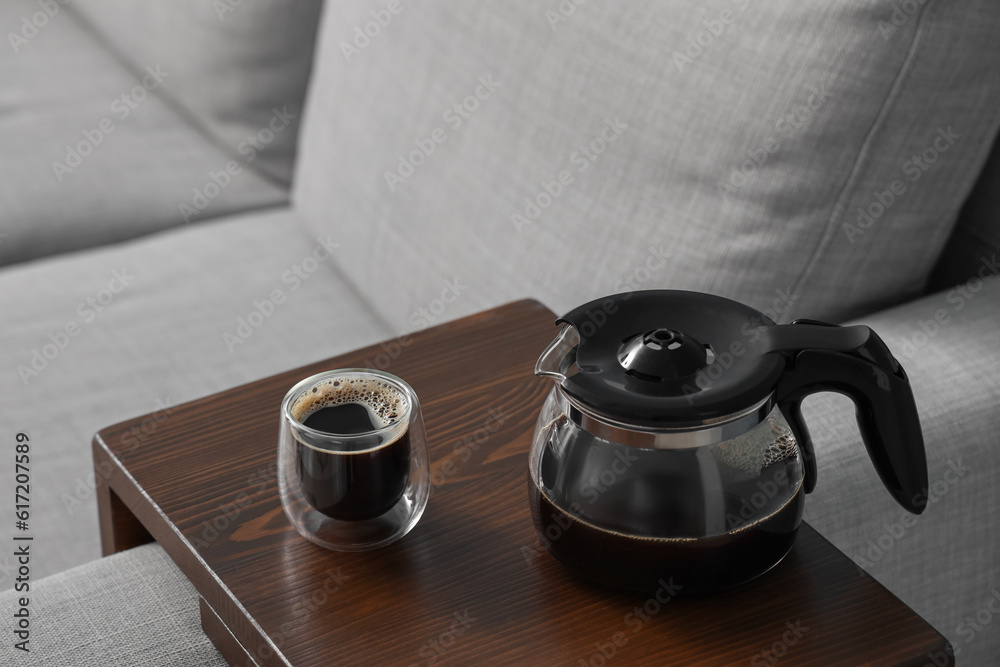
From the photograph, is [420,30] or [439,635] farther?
[420,30]

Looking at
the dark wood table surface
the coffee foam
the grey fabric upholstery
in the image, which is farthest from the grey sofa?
the coffee foam

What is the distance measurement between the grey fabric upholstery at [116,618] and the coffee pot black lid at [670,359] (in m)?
0.37

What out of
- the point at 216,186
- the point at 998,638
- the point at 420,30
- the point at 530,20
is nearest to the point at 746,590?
the point at 998,638

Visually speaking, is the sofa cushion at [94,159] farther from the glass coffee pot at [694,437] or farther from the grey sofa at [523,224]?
the glass coffee pot at [694,437]

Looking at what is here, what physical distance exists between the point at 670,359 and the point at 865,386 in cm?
12

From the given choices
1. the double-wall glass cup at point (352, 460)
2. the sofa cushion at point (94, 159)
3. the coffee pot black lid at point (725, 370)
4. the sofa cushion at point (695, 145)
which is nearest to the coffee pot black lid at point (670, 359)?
the coffee pot black lid at point (725, 370)

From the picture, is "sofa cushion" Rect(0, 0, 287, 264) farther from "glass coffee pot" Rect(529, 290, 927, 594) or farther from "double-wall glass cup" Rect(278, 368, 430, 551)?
"glass coffee pot" Rect(529, 290, 927, 594)

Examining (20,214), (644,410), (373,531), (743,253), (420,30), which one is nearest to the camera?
(644,410)

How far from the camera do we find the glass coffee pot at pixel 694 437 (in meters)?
0.63

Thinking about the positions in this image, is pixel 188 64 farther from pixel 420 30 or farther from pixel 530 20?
pixel 530 20

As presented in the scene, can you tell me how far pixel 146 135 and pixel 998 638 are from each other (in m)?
1.47

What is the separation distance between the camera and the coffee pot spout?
67 cm

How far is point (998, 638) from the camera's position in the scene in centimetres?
103

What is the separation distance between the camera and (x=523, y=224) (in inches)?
46.1
